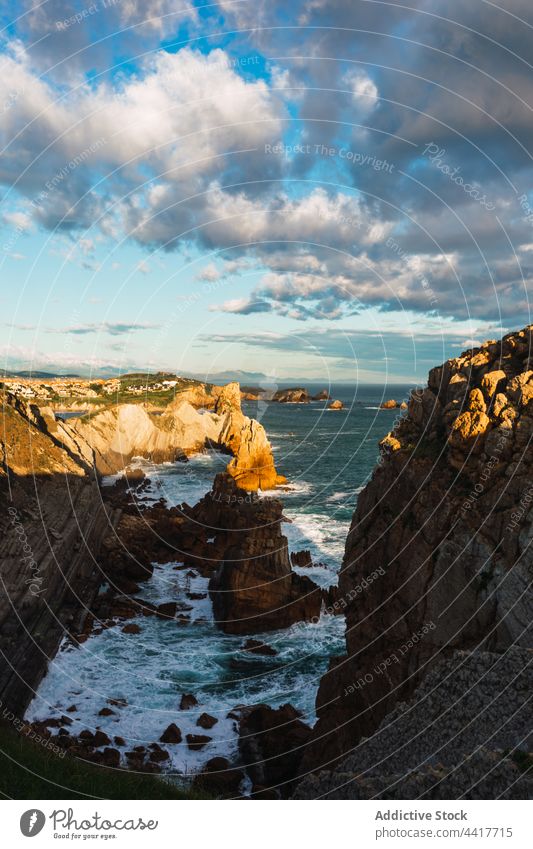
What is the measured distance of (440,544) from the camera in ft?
53.4

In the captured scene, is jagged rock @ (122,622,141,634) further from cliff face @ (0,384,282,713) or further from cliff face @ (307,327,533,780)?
cliff face @ (307,327,533,780)

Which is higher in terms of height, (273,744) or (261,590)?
(261,590)

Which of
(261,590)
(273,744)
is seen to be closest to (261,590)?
(261,590)

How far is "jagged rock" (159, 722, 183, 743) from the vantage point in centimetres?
2198

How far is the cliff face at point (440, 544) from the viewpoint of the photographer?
1432 centimetres

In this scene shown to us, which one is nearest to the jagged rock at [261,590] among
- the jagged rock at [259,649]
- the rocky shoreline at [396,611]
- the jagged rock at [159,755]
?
the rocky shoreline at [396,611]

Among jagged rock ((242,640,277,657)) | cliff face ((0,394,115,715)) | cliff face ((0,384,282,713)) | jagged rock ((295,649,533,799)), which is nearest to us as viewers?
jagged rock ((295,649,533,799))

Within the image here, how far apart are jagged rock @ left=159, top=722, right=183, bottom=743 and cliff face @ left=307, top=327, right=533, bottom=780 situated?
6.49 metres

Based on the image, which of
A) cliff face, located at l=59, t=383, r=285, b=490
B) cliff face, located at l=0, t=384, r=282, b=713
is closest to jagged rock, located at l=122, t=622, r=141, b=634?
cliff face, located at l=0, t=384, r=282, b=713

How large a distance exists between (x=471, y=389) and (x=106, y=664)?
23826 mm

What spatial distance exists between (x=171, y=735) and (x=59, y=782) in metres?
12.3

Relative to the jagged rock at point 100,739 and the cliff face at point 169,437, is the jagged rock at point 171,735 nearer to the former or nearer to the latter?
the jagged rock at point 100,739

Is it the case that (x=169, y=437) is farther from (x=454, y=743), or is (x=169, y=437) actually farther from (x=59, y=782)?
(x=454, y=743)

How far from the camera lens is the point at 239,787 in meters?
19.4
